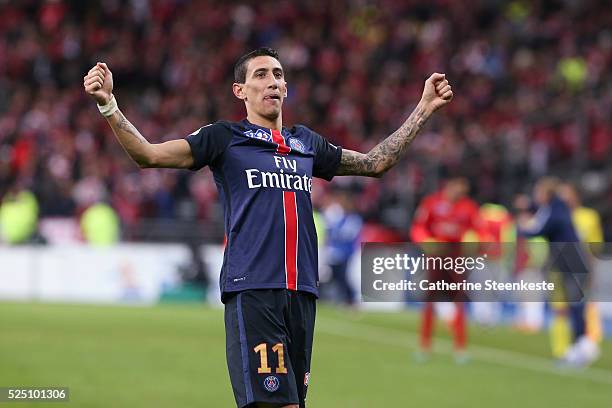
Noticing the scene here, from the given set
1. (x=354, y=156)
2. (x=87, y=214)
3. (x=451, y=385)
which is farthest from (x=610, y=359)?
(x=87, y=214)

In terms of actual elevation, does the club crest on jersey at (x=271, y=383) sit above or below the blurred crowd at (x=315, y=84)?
below

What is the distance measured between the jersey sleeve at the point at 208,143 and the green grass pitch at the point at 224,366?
15.0ft

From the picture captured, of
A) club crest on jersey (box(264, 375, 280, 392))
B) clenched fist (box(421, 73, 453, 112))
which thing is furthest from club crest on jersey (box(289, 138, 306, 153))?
club crest on jersey (box(264, 375, 280, 392))

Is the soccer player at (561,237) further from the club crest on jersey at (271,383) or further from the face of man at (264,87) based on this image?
the club crest on jersey at (271,383)

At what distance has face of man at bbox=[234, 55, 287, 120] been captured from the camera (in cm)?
623

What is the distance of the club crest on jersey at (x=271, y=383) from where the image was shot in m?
5.86

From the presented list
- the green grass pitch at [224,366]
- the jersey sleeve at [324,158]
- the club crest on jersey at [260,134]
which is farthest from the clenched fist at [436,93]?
the green grass pitch at [224,366]

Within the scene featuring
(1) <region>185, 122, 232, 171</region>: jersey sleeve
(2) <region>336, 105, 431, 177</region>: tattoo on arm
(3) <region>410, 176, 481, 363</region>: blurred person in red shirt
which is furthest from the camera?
(3) <region>410, 176, 481, 363</region>: blurred person in red shirt

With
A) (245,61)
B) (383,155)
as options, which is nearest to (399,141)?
(383,155)

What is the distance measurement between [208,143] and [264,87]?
1.43 feet

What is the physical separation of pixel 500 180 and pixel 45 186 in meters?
9.92

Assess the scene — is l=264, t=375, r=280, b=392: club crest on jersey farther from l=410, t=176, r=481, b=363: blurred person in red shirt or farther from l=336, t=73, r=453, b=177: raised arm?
l=410, t=176, r=481, b=363: blurred person in red shirt

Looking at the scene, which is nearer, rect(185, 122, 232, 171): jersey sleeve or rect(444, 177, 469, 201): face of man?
rect(185, 122, 232, 171): jersey sleeve

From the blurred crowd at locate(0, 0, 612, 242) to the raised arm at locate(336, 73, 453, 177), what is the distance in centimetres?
1618
